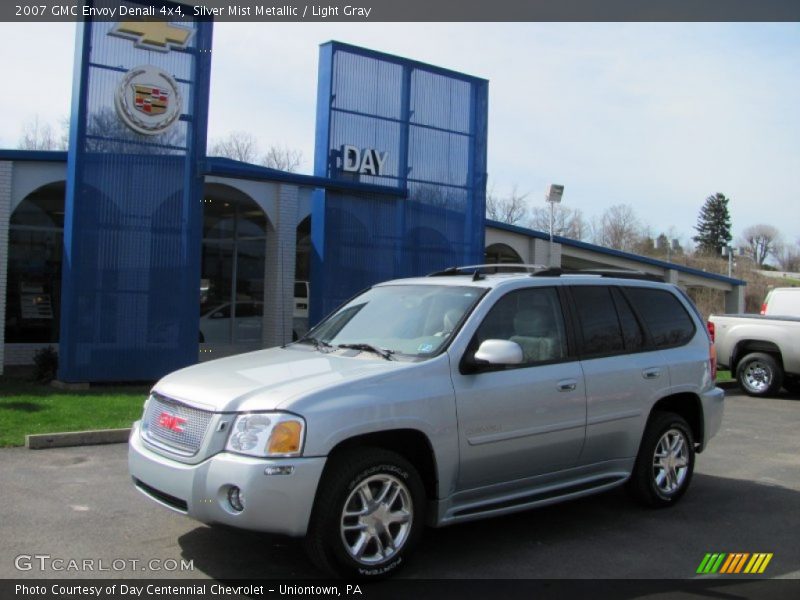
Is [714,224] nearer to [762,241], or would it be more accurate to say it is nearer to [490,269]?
[762,241]

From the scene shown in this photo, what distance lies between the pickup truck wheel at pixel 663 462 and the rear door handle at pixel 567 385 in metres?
1.05

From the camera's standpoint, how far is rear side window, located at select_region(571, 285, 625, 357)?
20.0ft

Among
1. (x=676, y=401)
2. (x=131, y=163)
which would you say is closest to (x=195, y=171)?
(x=131, y=163)

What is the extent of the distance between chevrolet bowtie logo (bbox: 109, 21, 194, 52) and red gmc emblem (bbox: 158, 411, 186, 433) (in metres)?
9.09

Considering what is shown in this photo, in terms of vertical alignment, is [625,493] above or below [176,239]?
below

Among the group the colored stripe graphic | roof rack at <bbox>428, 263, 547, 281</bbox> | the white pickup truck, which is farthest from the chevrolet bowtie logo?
the colored stripe graphic

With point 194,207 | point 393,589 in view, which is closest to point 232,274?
point 194,207

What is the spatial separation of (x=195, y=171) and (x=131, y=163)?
972 mm

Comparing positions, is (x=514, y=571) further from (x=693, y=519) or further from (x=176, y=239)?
(x=176, y=239)

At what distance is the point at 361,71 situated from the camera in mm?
14859

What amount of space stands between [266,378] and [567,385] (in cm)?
212

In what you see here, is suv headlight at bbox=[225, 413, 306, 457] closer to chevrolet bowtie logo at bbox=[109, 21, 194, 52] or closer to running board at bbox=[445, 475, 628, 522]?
running board at bbox=[445, 475, 628, 522]

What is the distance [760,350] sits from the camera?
14836 mm

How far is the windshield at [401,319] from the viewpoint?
18.0ft
